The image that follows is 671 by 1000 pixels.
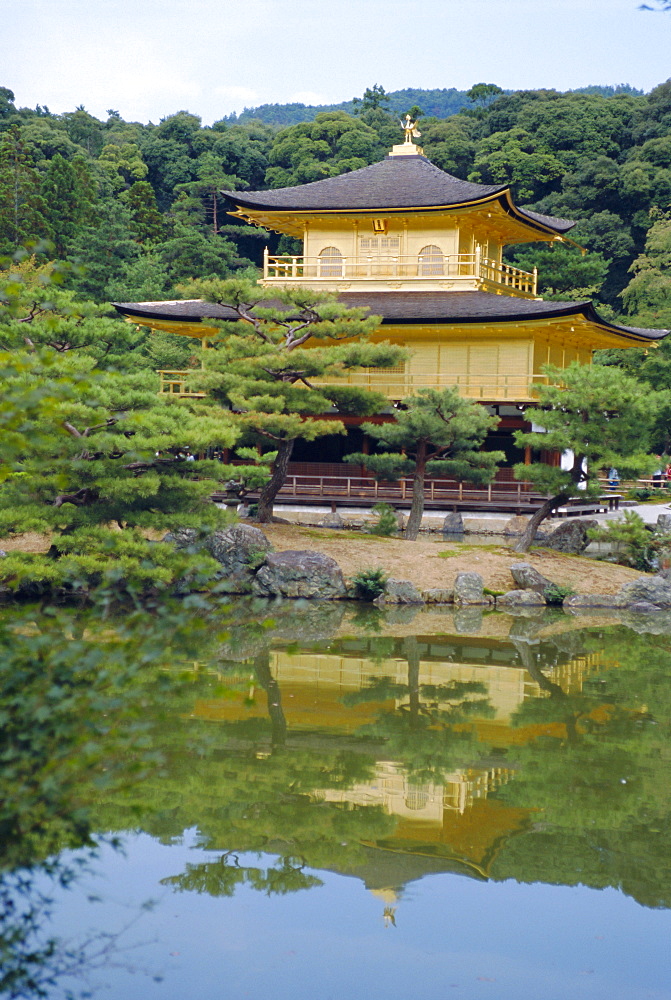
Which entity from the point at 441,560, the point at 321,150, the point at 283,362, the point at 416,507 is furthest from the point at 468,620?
the point at 321,150

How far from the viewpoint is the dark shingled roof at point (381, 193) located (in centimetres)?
2650

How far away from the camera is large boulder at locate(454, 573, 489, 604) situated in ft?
59.7

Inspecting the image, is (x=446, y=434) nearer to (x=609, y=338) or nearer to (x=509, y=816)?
(x=609, y=338)

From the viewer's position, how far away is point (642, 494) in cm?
3020

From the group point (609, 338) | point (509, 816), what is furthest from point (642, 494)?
point (509, 816)

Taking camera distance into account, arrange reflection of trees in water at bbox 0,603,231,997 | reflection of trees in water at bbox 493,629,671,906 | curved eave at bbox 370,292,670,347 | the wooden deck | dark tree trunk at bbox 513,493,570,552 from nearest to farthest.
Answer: reflection of trees in water at bbox 0,603,231,997
reflection of trees in water at bbox 493,629,671,906
dark tree trunk at bbox 513,493,570,552
curved eave at bbox 370,292,670,347
the wooden deck

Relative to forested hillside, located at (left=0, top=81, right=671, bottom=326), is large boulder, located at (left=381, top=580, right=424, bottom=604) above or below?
below

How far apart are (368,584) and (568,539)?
542cm

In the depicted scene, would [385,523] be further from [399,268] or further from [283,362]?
[399,268]

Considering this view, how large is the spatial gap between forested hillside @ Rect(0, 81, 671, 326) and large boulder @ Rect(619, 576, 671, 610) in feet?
62.8

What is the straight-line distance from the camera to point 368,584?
712 inches

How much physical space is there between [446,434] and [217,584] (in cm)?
1593

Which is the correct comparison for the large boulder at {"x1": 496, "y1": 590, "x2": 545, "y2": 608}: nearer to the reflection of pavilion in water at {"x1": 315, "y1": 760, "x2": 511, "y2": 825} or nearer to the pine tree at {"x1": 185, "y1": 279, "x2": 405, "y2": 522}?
the pine tree at {"x1": 185, "y1": 279, "x2": 405, "y2": 522}

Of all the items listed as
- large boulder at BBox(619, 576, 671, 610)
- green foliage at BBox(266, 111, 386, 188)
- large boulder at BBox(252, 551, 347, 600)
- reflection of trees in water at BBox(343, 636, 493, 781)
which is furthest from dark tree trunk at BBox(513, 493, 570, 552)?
green foliage at BBox(266, 111, 386, 188)
